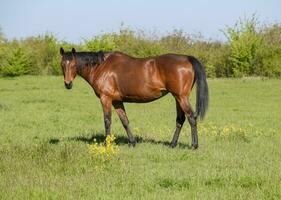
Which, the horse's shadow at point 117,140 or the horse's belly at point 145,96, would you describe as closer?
the horse's belly at point 145,96

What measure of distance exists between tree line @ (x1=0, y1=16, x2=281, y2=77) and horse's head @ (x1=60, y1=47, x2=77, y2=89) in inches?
1126

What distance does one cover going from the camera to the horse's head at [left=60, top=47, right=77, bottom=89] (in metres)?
11.4

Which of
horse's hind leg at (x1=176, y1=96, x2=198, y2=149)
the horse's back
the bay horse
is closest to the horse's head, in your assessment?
the bay horse

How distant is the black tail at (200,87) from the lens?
35.3 feet

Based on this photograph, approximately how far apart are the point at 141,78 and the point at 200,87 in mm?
1352

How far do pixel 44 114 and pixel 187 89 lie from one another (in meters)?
9.40

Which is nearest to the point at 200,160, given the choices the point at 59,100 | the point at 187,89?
the point at 187,89

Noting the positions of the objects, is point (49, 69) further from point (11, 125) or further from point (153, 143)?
point (153, 143)

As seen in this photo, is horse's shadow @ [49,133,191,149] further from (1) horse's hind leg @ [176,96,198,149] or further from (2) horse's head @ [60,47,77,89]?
(2) horse's head @ [60,47,77,89]

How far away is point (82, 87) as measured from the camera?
3428 centimetres

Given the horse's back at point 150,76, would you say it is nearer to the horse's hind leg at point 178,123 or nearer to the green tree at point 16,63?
the horse's hind leg at point 178,123

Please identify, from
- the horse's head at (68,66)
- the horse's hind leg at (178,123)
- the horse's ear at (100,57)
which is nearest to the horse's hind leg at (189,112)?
the horse's hind leg at (178,123)

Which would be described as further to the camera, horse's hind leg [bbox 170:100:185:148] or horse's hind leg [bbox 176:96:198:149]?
horse's hind leg [bbox 170:100:185:148]

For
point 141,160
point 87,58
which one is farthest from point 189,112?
point 87,58
